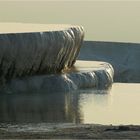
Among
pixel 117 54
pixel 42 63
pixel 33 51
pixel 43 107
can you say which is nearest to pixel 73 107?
pixel 43 107

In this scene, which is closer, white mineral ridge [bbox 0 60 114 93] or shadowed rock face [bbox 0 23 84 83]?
shadowed rock face [bbox 0 23 84 83]

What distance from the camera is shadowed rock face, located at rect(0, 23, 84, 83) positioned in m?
16.4

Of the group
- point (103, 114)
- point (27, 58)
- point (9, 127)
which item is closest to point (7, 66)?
point (27, 58)

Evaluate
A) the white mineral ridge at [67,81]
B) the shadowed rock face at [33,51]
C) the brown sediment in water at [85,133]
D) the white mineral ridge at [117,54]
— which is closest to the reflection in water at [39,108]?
the white mineral ridge at [67,81]

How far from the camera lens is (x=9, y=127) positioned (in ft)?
38.8

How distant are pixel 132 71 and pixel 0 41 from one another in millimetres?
23136

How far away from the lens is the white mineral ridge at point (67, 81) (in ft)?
56.2

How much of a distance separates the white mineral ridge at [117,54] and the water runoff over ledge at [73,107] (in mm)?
20722

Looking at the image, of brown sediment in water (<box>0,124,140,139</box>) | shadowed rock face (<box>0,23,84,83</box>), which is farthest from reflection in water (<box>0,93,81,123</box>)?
brown sediment in water (<box>0,124,140,139</box>)

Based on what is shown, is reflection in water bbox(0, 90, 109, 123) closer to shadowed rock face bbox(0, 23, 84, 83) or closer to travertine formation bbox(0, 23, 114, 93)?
travertine formation bbox(0, 23, 114, 93)

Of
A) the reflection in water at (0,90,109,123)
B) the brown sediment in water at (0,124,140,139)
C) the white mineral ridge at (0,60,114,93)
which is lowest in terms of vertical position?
the white mineral ridge at (0,60,114,93)

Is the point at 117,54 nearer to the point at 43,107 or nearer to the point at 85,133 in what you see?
the point at 43,107

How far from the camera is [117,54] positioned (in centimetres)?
4209

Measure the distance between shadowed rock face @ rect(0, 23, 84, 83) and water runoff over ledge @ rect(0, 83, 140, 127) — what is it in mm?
673
